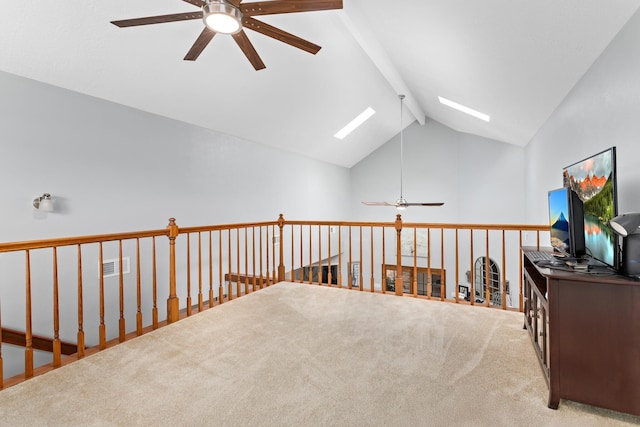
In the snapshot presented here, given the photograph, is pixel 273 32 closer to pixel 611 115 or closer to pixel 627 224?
pixel 627 224

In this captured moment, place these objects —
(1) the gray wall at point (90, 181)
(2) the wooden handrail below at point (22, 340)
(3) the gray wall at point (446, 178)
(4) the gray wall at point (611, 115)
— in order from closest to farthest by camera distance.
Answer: (4) the gray wall at point (611, 115), (2) the wooden handrail below at point (22, 340), (1) the gray wall at point (90, 181), (3) the gray wall at point (446, 178)

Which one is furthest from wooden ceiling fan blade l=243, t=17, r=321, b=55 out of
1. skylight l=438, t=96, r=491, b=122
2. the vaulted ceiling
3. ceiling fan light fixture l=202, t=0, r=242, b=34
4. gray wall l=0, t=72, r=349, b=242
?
skylight l=438, t=96, r=491, b=122

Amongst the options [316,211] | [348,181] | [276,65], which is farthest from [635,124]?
[348,181]

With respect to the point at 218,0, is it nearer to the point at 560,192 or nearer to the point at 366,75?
the point at 560,192

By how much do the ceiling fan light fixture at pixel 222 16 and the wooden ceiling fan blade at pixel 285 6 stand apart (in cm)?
7

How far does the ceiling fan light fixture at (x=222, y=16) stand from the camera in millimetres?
1828

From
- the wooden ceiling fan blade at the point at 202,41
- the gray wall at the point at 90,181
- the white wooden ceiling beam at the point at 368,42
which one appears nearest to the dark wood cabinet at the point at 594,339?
the wooden ceiling fan blade at the point at 202,41

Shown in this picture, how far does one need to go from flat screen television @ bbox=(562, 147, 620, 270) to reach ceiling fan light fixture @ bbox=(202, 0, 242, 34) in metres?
2.36

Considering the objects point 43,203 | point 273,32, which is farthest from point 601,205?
point 43,203

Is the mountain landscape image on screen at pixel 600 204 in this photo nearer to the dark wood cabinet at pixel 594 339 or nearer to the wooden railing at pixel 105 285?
the dark wood cabinet at pixel 594 339

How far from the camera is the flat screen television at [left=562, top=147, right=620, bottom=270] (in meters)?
1.75

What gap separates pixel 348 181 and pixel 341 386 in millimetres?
8047

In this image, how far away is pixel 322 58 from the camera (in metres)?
4.36

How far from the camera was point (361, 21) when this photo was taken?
3.62 m
